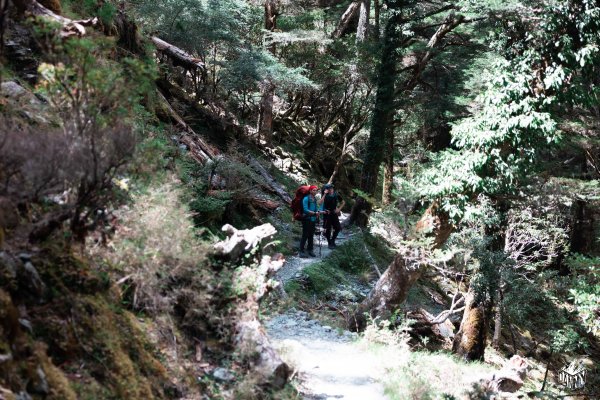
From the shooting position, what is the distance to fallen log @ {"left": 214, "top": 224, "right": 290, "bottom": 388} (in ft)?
19.4

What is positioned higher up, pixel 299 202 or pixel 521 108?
pixel 521 108

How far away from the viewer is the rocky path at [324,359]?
6.89 meters

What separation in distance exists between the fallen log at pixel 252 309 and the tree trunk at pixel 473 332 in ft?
21.7

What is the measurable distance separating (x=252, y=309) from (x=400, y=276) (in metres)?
5.01

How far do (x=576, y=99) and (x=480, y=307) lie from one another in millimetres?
5129

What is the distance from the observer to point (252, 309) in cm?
632

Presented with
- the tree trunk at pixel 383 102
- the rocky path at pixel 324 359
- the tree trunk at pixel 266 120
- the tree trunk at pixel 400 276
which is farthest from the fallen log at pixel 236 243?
the tree trunk at pixel 266 120

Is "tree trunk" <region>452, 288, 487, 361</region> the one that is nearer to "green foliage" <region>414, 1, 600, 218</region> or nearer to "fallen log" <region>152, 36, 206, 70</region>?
"green foliage" <region>414, 1, 600, 218</region>

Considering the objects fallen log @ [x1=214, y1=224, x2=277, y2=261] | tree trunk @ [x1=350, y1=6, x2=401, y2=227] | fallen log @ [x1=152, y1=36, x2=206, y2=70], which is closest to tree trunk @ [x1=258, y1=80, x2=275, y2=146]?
fallen log @ [x1=152, y1=36, x2=206, y2=70]

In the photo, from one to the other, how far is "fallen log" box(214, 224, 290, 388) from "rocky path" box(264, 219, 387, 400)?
2.24 ft

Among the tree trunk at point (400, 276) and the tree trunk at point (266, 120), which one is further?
the tree trunk at point (266, 120)

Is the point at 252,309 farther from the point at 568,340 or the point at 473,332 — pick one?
the point at 568,340

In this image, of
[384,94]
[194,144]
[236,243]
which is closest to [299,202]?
[194,144]

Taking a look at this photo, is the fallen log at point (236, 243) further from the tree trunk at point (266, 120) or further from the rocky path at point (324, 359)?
the tree trunk at point (266, 120)
